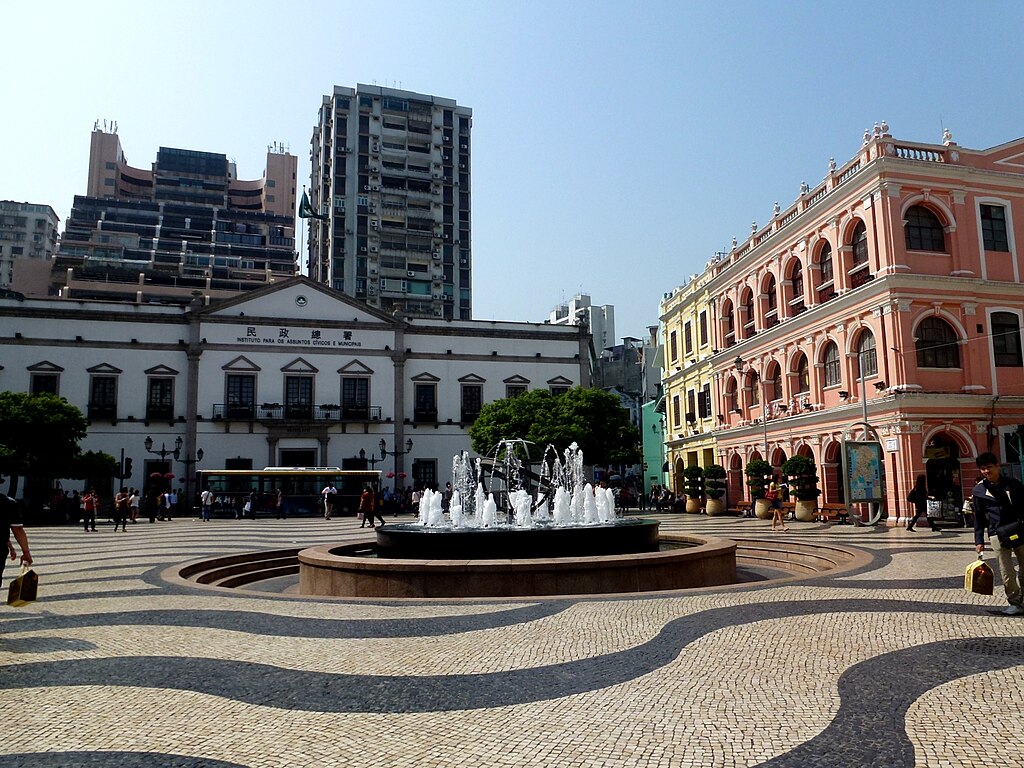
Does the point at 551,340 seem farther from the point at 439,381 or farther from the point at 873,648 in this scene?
the point at 873,648

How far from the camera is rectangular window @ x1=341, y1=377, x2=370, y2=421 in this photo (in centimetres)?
4441

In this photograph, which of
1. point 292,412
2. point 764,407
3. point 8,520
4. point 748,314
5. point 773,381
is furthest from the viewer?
point 292,412

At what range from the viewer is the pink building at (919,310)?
931 inches

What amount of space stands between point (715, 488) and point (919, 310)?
43.1ft

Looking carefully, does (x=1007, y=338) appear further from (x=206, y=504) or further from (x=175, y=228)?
(x=175, y=228)

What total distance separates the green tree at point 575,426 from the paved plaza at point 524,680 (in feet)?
89.6

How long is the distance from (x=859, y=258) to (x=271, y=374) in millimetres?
32239

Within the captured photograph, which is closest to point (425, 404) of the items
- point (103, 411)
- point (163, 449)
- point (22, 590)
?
point (163, 449)

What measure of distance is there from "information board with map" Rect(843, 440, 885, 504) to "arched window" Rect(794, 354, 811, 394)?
8123 mm

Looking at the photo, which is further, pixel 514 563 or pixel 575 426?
pixel 575 426

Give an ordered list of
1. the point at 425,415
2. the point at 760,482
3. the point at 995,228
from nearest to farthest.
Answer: the point at 995,228 < the point at 760,482 < the point at 425,415

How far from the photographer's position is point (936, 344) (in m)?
24.3

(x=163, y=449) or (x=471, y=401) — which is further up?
(x=471, y=401)

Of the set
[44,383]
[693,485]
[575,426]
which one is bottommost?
[693,485]
